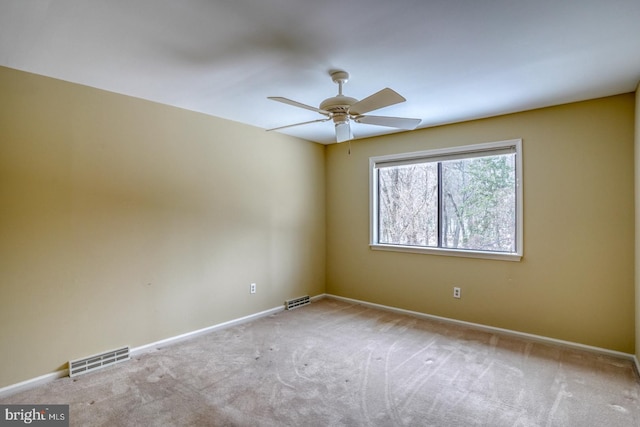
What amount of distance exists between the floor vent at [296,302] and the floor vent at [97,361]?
6.37 ft

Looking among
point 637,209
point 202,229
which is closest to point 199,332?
point 202,229

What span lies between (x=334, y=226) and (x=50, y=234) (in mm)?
3344

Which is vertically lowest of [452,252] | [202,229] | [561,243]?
[452,252]

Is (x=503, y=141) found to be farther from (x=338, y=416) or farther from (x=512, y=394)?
(x=338, y=416)

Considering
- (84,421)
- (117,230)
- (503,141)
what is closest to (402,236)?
(503,141)

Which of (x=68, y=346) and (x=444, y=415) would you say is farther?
(x=68, y=346)

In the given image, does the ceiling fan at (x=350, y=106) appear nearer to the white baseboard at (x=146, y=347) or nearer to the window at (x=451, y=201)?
the window at (x=451, y=201)

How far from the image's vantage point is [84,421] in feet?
6.67

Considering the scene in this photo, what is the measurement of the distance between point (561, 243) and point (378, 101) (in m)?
2.40

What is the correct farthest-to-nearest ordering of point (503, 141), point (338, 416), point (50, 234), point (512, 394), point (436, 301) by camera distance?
1. point (436, 301)
2. point (503, 141)
3. point (50, 234)
4. point (512, 394)
5. point (338, 416)

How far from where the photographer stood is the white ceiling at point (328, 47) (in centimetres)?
167

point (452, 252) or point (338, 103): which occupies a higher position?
point (338, 103)

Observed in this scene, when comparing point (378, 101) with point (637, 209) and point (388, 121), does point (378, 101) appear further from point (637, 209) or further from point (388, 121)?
point (637, 209)

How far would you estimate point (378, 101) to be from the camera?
2.21m
